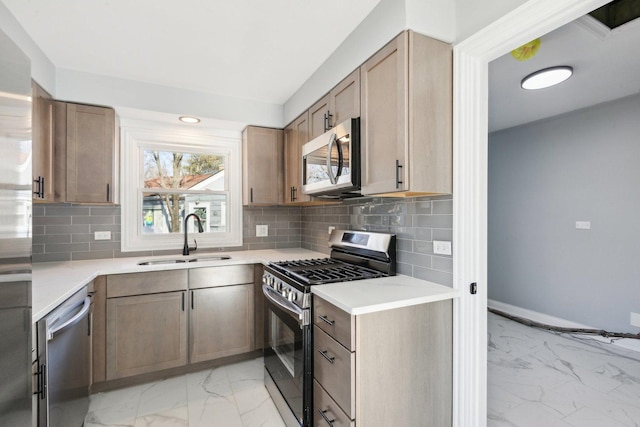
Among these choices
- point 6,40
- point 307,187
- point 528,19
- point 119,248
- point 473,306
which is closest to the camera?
point 6,40

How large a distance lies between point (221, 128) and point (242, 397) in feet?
8.00

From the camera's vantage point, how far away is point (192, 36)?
73.7 inches

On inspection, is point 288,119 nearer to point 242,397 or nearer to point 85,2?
point 85,2

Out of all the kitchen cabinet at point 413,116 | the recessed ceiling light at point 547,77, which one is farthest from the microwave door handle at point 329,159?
the recessed ceiling light at point 547,77

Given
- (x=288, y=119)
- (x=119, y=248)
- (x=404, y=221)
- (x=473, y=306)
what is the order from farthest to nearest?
(x=288, y=119) < (x=119, y=248) < (x=404, y=221) < (x=473, y=306)

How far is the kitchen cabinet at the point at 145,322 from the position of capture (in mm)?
2143

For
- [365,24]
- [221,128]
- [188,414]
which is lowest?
[188,414]

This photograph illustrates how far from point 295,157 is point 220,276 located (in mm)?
1255

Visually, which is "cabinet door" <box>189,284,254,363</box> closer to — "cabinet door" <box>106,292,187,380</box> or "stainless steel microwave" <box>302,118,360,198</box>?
"cabinet door" <box>106,292,187,380</box>

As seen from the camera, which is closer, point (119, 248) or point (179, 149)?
point (119, 248)

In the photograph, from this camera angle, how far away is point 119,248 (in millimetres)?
2697

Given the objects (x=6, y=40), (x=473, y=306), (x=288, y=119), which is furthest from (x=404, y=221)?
(x=6, y=40)

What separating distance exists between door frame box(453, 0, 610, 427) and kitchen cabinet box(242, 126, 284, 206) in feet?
6.20

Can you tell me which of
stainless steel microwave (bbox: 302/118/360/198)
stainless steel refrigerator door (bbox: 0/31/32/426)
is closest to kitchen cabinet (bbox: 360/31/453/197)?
stainless steel microwave (bbox: 302/118/360/198)
